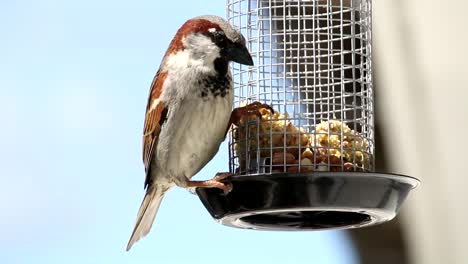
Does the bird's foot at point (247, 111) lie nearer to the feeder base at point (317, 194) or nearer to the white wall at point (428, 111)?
the feeder base at point (317, 194)

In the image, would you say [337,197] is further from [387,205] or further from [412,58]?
[412,58]

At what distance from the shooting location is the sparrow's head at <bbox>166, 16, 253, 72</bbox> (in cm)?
605

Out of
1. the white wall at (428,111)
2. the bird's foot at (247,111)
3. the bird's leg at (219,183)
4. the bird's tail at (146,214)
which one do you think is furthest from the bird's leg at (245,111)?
the white wall at (428,111)

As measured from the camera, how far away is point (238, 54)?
237 inches

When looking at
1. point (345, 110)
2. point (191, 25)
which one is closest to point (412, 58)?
point (345, 110)

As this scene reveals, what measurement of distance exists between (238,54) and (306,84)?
31 cm

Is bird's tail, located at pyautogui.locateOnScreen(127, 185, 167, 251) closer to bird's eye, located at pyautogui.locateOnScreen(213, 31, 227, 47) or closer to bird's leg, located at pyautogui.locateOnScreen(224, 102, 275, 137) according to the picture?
bird's leg, located at pyautogui.locateOnScreen(224, 102, 275, 137)

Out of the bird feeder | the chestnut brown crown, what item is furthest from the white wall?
the chestnut brown crown

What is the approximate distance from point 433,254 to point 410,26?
0.88 m

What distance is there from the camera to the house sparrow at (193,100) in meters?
6.07

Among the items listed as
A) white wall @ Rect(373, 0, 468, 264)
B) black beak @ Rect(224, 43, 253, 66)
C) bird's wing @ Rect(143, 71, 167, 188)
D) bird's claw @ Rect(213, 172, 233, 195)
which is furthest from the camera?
white wall @ Rect(373, 0, 468, 264)

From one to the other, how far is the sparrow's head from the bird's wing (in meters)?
0.13

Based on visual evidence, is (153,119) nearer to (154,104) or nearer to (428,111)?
(154,104)

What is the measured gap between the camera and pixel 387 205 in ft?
19.0
